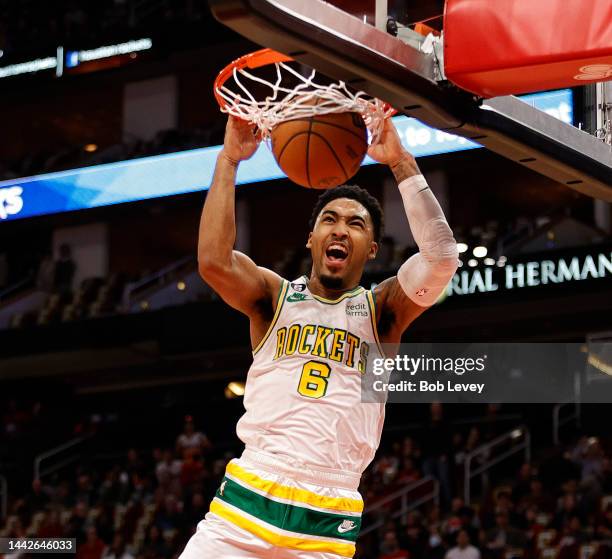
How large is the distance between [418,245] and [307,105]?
756mm

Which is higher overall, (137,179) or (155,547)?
(137,179)

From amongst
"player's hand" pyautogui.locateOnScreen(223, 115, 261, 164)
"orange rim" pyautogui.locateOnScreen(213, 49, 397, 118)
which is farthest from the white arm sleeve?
"orange rim" pyautogui.locateOnScreen(213, 49, 397, 118)

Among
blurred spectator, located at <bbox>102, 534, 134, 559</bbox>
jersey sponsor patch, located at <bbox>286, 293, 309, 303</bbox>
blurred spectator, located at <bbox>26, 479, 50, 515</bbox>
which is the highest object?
blurred spectator, located at <bbox>26, 479, 50, 515</bbox>

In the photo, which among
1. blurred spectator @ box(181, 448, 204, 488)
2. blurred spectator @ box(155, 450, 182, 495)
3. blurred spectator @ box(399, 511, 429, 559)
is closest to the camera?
A: blurred spectator @ box(399, 511, 429, 559)

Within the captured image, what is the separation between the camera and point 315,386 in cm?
454

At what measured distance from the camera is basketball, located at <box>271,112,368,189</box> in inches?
184

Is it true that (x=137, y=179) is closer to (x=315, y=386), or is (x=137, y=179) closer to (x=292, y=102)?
(x=292, y=102)

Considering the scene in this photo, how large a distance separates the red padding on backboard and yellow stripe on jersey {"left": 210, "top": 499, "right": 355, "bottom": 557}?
1.82 metres

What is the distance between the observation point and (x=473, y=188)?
22672mm

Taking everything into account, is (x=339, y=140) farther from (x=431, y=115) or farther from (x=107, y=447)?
(x=107, y=447)

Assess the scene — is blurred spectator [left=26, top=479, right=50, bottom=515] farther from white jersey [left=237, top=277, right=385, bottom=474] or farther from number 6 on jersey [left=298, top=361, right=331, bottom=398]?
number 6 on jersey [left=298, top=361, right=331, bottom=398]

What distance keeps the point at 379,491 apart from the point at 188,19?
10.1 meters

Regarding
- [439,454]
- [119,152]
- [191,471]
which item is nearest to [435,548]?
[439,454]

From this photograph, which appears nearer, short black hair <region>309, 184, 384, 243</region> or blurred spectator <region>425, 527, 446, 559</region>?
short black hair <region>309, 184, 384, 243</region>
